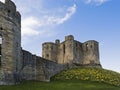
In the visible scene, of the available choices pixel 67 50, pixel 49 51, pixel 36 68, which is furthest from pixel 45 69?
pixel 49 51

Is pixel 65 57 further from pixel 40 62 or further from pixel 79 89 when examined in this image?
pixel 79 89

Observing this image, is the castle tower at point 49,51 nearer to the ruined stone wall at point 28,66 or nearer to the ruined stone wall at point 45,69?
the ruined stone wall at point 45,69

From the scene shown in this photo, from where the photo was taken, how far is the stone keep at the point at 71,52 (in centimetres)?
7494

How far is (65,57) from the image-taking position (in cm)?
7562

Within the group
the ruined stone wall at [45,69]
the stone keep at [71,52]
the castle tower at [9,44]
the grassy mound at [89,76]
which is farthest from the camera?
the stone keep at [71,52]

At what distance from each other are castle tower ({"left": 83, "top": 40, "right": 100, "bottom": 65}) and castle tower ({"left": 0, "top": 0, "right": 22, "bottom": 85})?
3368cm

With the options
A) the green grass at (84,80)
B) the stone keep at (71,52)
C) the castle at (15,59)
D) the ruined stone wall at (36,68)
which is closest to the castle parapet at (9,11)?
the castle at (15,59)

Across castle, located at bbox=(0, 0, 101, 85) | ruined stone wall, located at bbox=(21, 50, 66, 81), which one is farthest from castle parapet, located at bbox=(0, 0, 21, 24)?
ruined stone wall, located at bbox=(21, 50, 66, 81)

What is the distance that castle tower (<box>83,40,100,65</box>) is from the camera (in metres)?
77.7

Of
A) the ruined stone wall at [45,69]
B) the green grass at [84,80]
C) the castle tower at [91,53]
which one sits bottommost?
the green grass at [84,80]

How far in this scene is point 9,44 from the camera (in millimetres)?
43656

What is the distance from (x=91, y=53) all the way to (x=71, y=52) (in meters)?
5.79

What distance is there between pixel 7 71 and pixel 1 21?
6612mm

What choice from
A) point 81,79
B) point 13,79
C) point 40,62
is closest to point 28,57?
point 40,62
